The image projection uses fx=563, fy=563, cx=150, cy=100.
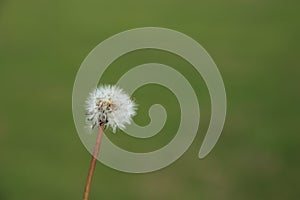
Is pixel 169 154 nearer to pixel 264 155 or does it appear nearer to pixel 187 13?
pixel 264 155

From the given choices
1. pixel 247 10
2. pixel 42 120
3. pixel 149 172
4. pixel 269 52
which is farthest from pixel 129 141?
pixel 247 10

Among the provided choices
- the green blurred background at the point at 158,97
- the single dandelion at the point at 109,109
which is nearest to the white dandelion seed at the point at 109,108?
the single dandelion at the point at 109,109

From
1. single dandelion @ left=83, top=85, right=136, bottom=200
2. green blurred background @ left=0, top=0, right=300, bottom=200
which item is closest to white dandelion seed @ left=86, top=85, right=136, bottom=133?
single dandelion @ left=83, top=85, right=136, bottom=200

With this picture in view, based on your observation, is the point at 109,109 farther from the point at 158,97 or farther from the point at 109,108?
the point at 158,97

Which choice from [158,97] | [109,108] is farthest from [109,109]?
[158,97]

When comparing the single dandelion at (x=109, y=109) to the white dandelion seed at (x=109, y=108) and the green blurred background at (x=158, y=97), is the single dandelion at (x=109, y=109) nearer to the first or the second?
the white dandelion seed at (x=109, y=108)

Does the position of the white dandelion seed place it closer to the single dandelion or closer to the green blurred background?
the single dandelion

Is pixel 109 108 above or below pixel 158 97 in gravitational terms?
below
